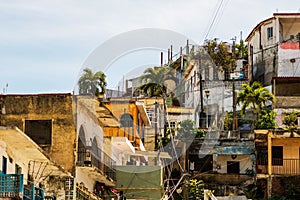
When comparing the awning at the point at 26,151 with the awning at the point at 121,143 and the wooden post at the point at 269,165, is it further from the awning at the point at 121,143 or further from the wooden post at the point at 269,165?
the wooden post at the point at 269,165

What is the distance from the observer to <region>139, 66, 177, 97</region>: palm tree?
61.1 meters

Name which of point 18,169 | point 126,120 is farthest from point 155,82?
point 18,169

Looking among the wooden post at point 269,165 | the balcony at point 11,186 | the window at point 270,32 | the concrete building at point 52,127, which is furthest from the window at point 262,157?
the balcony at point 11,186

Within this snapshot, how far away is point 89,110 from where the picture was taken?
A: 32.7m

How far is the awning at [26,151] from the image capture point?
2062 centimetres

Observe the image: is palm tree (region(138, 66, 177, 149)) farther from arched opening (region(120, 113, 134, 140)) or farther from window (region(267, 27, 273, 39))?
arched opening (region(120, 113, 134, 140))

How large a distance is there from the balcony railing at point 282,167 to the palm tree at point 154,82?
20764 millimetres

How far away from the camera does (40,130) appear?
→ 28547mm

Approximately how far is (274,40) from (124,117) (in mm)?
16812

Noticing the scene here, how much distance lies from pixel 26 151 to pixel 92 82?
72.8ft

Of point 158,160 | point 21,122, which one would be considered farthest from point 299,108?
point 21,122

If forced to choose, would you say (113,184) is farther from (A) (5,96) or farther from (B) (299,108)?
(B) (299,108)

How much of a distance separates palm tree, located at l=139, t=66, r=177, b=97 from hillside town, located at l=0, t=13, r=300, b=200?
0.13 meters

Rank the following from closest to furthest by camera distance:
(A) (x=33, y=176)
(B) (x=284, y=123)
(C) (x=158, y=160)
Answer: (A) (x=33, y=176)
(C) (x=158, y=160)
(B) (x=284, y=123)
